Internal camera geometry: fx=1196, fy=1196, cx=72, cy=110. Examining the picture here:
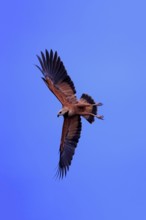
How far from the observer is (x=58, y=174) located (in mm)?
33344

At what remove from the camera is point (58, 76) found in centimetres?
3272

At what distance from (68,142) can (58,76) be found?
1946 millimetres

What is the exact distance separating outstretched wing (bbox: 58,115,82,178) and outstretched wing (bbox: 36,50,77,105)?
87 cm

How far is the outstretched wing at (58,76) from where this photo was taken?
3253 centimetres

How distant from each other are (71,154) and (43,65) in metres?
2.67

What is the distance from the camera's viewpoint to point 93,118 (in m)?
33.0

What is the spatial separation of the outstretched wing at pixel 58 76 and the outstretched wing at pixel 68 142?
87cm

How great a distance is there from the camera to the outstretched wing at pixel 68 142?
33156 millimetres

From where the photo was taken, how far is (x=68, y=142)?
109 ft

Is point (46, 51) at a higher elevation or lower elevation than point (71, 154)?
higher

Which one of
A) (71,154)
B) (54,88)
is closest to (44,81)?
(54,88)

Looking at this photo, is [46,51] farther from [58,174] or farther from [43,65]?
[58,174]

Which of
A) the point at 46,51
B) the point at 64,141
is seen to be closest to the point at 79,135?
the point at 64,141

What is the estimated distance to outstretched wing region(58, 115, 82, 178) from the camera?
33156 millimetres
